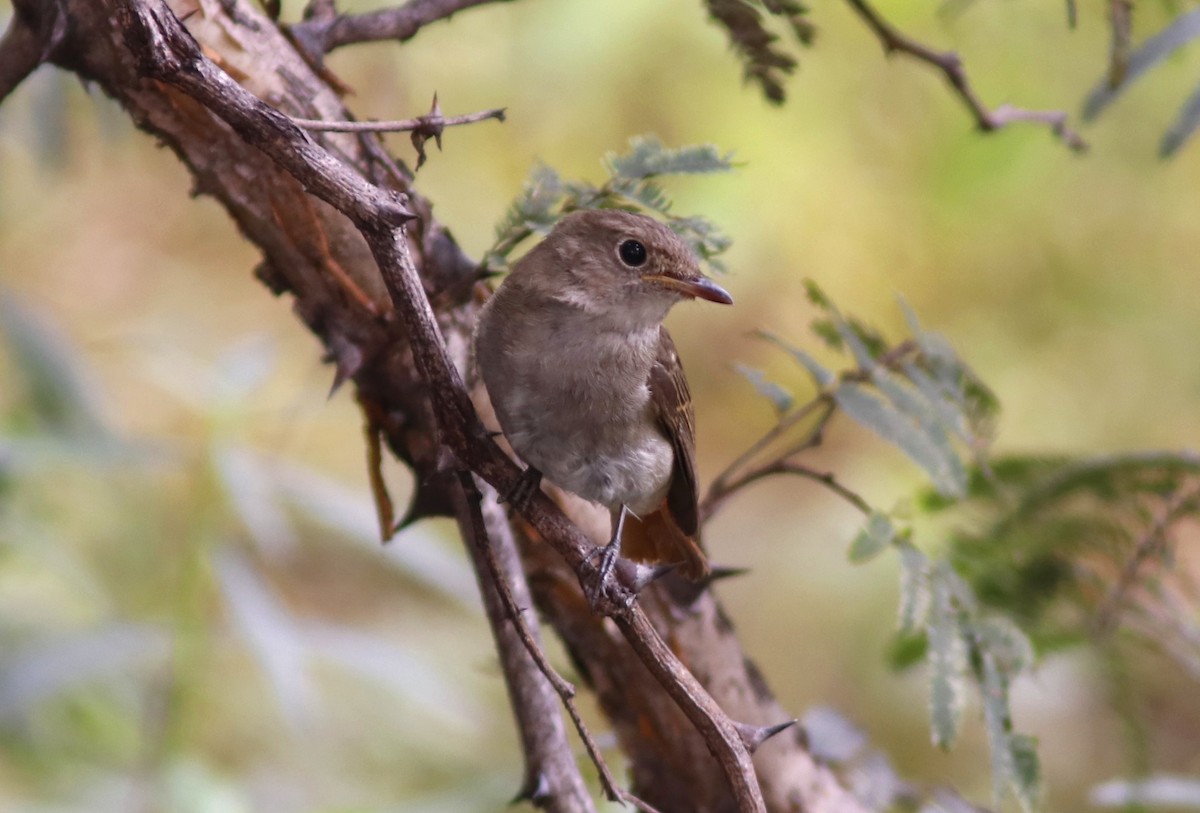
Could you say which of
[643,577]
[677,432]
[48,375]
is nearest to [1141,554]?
[677,432]

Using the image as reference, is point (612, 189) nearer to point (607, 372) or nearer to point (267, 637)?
point (607, 372)

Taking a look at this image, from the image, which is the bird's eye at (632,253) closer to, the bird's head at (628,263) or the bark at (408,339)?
the bird's head at (628,263)

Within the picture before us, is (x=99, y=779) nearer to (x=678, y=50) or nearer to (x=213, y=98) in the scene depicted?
(x=213, y=98)

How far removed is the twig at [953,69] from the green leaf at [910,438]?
72 centimetres

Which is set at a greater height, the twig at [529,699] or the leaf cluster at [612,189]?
the leaf cluster at [612,189]

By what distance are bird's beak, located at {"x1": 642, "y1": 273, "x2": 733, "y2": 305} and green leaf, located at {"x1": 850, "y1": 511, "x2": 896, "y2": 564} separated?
570 mm

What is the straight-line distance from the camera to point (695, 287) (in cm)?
264

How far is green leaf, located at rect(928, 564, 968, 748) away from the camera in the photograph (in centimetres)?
217

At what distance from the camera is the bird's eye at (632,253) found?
267 centimetres

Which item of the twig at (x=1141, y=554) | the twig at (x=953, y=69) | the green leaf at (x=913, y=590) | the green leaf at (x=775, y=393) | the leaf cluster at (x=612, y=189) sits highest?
the twig at (x=953, y=69)

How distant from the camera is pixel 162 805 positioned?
121 inches

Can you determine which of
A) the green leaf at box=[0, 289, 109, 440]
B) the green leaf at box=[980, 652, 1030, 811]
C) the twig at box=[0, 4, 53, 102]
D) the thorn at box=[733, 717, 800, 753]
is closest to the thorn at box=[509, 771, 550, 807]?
the thorn at box=[733, 717, 800, 753]

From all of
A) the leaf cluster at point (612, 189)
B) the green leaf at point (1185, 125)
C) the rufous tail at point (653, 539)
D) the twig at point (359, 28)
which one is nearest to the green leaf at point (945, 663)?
the rufous tail at point (653, 539)

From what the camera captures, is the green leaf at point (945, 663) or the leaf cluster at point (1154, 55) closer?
the green leaf at point (945, 663)
